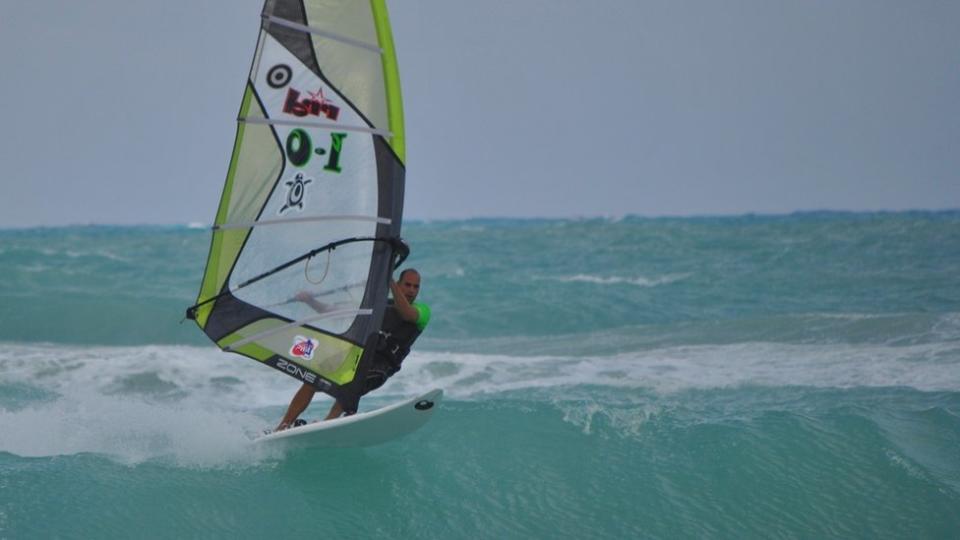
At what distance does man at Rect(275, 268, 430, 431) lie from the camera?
5.32 m

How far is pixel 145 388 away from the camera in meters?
8.68

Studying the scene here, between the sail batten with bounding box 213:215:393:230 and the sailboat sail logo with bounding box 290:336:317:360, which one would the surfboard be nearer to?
the sailboat sail logo with bounding box 290:336:317:360

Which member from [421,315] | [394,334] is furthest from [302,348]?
[421,315]

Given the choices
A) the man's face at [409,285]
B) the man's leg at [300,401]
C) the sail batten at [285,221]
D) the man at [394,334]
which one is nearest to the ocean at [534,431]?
the man's leg at [300,401]

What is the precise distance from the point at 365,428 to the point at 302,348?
0.53 meters

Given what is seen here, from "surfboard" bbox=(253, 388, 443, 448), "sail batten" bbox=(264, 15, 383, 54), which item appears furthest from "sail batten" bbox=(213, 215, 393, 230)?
"surfboard" bbox=(253, 388, 443, 448)

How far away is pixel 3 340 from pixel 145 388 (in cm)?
394

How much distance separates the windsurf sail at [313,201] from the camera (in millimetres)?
5062

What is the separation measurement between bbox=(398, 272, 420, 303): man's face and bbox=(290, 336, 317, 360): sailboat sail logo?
54cm

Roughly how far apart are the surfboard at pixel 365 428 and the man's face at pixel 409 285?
20.5 inches

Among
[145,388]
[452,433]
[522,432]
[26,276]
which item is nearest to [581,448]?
[522,432]

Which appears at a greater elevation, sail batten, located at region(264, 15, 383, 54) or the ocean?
sail batten, located at region(264, 15, 383, 54)

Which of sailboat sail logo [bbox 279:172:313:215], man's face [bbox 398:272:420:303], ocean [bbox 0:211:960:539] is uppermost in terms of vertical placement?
sailboat sail logo [bbox 279:172:313:215]

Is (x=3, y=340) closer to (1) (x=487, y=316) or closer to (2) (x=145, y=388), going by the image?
(2) (x=145, y=388)
